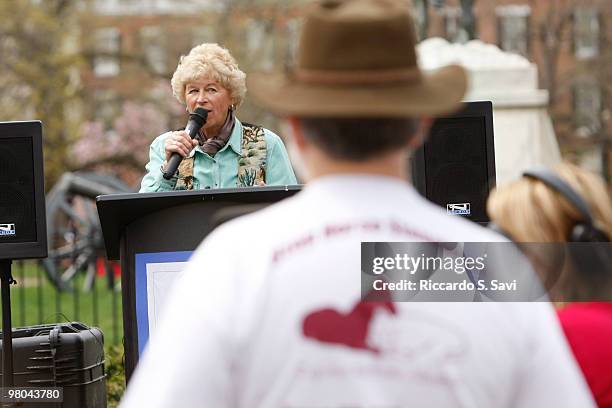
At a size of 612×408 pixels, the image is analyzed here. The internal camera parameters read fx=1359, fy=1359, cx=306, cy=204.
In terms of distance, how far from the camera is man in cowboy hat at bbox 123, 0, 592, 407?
2.19 meters

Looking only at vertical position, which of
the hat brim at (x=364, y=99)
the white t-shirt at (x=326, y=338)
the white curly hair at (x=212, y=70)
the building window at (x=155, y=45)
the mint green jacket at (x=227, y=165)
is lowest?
the white t-shirt at (x=326, y=338)

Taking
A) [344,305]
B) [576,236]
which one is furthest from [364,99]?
[576,236]

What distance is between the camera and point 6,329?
20.2ft

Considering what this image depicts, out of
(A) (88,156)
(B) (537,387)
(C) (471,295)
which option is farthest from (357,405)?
(A) (88,156)

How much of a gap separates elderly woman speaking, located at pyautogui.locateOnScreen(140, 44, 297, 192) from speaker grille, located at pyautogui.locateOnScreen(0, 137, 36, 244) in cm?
53

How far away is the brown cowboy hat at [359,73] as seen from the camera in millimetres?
2289

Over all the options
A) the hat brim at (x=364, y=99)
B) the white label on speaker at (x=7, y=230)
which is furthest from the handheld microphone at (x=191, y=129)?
the hat brim at (x=364, y=99)

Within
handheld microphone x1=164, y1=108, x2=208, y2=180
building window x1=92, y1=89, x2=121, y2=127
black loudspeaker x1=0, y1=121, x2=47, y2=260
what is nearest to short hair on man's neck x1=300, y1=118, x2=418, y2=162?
handheld microphone x1=164, y1=108, x2=208, y2=180

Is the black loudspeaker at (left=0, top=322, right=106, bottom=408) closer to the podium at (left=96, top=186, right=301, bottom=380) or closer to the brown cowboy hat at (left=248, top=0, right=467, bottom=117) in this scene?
the podium at (left=96, top=186, right=301, bottom=380)

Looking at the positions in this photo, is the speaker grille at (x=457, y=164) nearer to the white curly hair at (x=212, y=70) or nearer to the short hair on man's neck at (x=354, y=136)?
the white curly hair at (x=212, y=70)

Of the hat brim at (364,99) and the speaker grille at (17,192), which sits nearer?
the hat brim at (364,99)

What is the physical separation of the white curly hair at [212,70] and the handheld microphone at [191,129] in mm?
167

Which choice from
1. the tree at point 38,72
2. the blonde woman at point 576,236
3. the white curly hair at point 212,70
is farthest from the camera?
the tree at point 38,72

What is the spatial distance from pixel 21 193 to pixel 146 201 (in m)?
1.21
